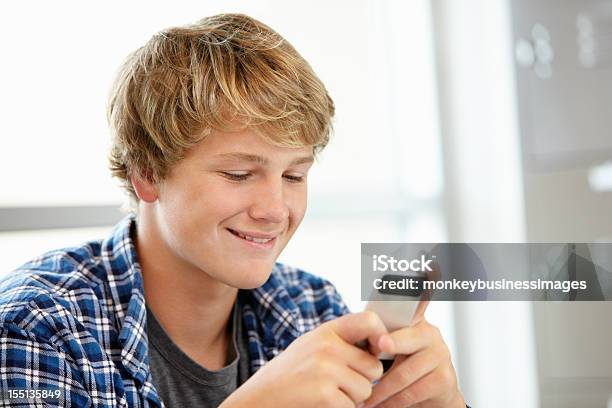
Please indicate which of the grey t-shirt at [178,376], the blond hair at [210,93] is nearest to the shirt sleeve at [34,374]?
the grey t-shirt at [178,376]

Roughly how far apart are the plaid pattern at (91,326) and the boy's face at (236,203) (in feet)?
0.33

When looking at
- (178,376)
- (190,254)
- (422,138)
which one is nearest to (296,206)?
(190,254)

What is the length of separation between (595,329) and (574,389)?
14 cm

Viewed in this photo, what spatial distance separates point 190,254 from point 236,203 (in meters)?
0.11

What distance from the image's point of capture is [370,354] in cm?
68

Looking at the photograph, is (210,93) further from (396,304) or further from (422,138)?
(422,138)

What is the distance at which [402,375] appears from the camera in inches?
28.8

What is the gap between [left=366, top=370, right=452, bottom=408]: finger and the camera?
758mm

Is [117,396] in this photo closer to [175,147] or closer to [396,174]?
[175,147]

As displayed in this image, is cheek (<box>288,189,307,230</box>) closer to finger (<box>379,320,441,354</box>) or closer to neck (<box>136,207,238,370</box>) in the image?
neck (<box>136,207,238,370</box>)

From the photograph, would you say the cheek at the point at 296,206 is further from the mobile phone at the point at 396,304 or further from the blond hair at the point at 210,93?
the mobile phone at the point at 396,304

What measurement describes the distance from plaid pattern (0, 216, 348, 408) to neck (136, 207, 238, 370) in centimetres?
3

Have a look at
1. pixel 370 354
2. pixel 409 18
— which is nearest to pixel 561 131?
pixel 409 18

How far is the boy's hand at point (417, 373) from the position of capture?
694 mm
